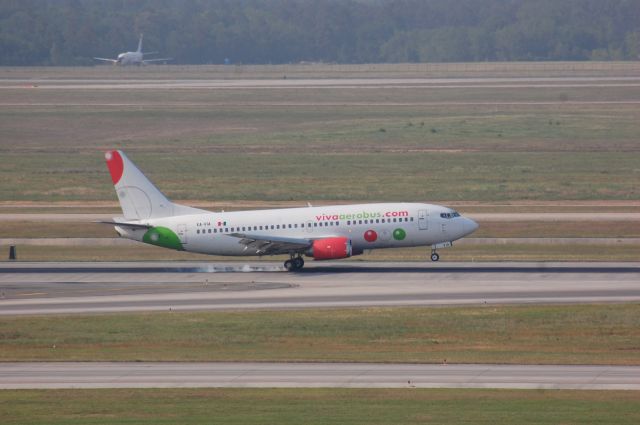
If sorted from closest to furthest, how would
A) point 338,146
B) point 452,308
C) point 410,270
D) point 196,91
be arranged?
1. point 452,308
2. point 410,270
3. point 338,146
4. point 196,91

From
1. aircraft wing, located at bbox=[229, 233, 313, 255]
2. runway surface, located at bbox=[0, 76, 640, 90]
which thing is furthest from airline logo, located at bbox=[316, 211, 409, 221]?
runway surface, located at bbox=[0, 76, 640, 90]

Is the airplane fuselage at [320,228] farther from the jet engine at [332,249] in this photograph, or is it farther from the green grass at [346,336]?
the green grass at [346,336]

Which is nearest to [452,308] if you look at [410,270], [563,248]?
[410,270]

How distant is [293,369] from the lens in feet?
123

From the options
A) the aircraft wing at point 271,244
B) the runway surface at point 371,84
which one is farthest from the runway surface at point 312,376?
the runway surface at point 371,84

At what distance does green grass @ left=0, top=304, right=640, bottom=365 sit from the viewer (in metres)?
40.2

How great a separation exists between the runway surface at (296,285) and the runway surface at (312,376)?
42.8 ft

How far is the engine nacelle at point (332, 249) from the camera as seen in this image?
62000mm

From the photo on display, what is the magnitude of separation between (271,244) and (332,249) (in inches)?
138

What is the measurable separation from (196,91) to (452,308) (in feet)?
446

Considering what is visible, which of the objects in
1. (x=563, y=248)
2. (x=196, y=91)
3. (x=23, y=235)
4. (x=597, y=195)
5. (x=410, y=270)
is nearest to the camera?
(x=410, y=270)

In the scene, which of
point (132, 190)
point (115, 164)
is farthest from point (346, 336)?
point (115, 164)

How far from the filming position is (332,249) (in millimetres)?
62031

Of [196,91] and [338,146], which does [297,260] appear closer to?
[338,146]
